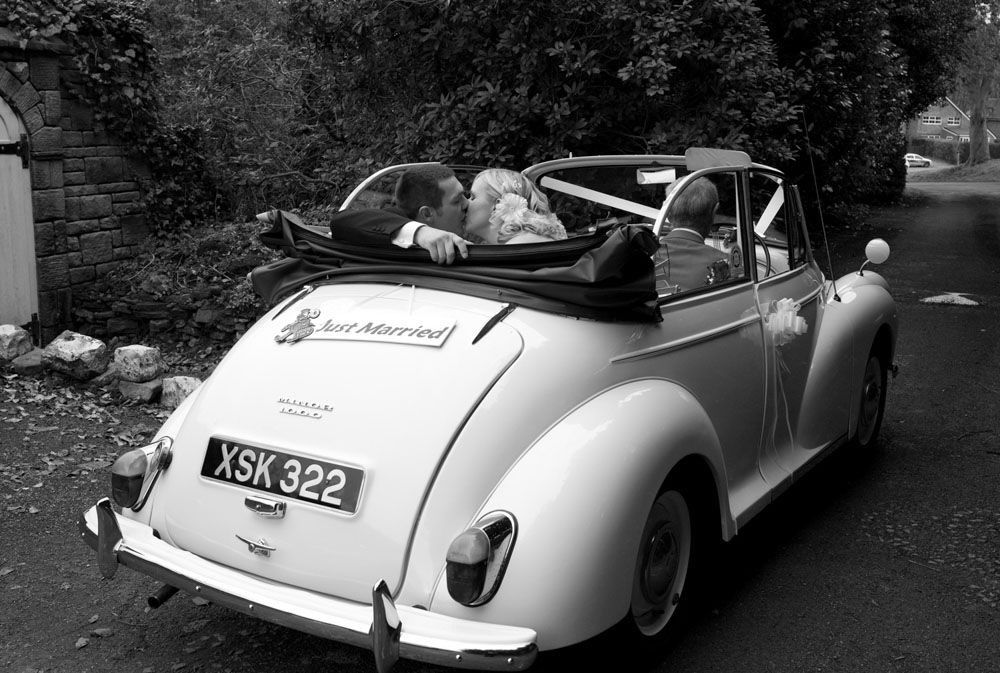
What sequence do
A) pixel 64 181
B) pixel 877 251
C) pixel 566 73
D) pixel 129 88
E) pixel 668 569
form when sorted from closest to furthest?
pixel 668 569 → pixel 877 251 → pixel 566 73 → pixel 64 181 → pixel 129 88

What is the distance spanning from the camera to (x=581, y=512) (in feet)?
9.03

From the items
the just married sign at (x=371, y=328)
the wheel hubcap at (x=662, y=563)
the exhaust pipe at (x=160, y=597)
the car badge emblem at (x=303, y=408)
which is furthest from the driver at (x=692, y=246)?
Result: the exhaust pipe at (x=160, y=597)

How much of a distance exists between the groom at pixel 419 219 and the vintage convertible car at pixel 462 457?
57 millimetres

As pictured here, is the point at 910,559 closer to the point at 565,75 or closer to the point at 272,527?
the point at 272,527

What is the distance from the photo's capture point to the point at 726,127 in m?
8.27

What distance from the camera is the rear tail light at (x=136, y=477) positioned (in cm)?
325

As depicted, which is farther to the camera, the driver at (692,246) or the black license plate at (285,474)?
the driver at (692,246)

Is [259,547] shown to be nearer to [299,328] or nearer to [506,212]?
[299,328]

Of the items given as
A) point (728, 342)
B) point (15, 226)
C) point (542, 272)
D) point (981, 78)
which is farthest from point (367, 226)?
point (981, 78)

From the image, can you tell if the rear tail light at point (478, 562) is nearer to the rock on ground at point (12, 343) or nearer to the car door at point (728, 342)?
the car door at point (728, 342)

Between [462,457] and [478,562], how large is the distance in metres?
0.34

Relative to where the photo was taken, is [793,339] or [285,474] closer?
[285,474]

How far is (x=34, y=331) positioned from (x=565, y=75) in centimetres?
525

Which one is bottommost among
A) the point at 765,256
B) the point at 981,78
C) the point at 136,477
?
the point at 136,477
